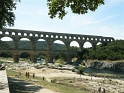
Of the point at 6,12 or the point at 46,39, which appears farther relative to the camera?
the point at 46,39

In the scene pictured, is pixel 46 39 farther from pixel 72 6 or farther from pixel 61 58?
pixel 72 6

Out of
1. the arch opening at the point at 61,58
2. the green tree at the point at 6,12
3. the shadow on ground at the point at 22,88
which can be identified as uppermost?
the green tree at the point at 6,12

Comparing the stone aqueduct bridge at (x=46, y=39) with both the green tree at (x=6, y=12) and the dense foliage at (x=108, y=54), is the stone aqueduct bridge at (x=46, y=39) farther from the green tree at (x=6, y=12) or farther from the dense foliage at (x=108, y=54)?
the green tree at (x=6, y=12)

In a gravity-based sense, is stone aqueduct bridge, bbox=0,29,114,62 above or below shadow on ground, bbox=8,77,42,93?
above

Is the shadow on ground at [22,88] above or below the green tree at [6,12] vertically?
below

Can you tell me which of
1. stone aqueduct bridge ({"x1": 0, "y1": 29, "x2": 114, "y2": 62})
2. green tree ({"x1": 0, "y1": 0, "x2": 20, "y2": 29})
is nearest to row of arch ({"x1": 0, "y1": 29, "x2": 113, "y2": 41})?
stone aqueduct bridge ({"x1": 0, "y1": 29, "x2": 114, "y2": 62})

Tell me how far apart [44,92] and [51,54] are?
6646cm

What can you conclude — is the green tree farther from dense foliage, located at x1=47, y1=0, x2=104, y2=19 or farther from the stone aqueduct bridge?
the stone aqueduct bridge

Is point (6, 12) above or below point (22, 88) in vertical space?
above

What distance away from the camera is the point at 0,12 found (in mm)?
23641

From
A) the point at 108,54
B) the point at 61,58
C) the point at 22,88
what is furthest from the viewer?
the point at 61,58

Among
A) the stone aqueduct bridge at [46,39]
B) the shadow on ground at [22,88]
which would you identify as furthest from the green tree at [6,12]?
the stone aqueduct bridge at [46,39]

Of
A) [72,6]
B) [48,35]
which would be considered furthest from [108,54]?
[72,6]

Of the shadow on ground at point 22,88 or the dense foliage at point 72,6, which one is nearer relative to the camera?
the dense foliage at point 72,6
